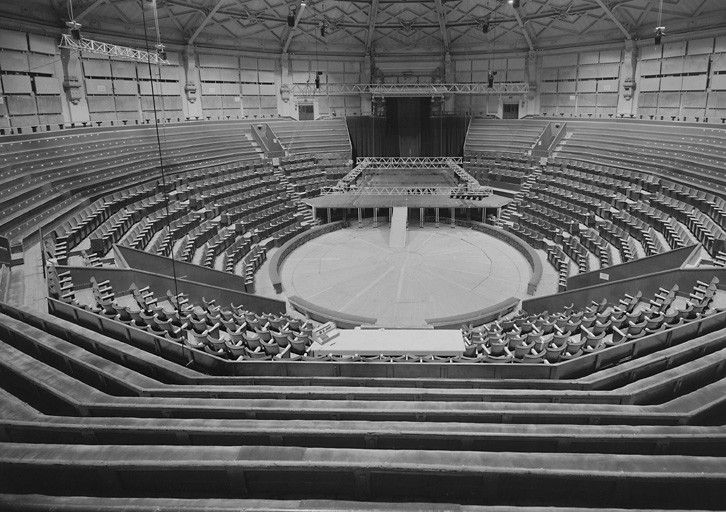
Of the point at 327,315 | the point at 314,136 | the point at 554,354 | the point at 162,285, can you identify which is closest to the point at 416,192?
the point at 314,136

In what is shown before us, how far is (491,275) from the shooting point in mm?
18422

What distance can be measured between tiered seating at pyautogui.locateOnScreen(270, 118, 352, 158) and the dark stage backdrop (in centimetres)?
102

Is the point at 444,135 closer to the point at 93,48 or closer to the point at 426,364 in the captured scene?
the point at 93,48

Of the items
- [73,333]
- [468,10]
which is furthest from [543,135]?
[73,333]

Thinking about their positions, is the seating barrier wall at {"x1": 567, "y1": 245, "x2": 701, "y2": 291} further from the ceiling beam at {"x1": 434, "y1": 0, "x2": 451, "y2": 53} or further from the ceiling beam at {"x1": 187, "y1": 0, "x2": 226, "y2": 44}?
the ceiling beam at {"x1": 187, "y1": 0, "x2": 226, "y2": 44}

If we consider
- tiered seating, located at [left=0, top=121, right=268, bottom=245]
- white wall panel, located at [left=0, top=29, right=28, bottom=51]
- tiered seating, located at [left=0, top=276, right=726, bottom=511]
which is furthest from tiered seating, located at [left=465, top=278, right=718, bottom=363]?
white wall panel, located at [left=0, top=29, right=28, bottom=51]

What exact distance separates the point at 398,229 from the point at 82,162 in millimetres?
13972

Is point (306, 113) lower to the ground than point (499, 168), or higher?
higher

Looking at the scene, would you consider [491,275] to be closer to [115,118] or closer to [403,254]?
[403,254]

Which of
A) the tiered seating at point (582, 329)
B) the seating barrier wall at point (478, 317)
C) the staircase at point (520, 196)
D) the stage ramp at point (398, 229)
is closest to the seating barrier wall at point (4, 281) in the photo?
the tiered seating at point (582, 329)

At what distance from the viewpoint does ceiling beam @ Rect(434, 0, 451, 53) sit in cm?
3008

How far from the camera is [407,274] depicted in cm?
1859

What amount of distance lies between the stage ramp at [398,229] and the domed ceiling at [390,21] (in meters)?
10.8

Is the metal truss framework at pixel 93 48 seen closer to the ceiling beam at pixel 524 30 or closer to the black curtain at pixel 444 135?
the black curtain at pixel 444 135
